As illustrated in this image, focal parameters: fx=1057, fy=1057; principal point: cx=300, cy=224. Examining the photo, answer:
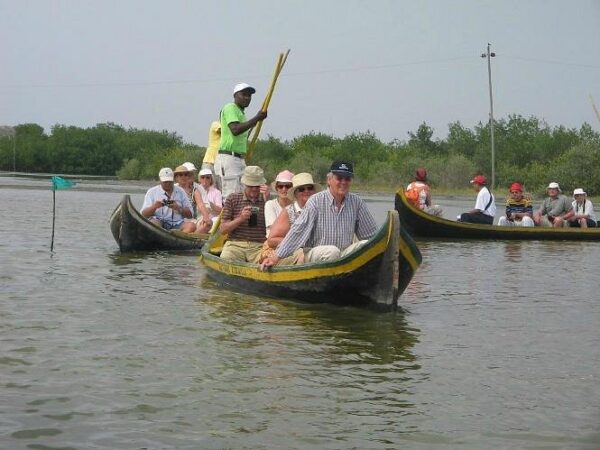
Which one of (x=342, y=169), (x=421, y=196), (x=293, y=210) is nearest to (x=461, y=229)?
(x=421, y=196)

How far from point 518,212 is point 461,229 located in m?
1.28

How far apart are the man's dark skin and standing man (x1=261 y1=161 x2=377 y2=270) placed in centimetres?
336

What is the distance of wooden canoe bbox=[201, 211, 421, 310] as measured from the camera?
328 inches

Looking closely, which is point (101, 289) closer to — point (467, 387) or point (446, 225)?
point (467, 387)

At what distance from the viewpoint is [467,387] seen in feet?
20.2

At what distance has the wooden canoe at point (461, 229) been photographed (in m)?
18.4

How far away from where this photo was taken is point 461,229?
61.0 feet

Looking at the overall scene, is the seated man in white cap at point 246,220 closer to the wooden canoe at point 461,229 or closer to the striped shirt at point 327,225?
the striped shirt at point 327,225

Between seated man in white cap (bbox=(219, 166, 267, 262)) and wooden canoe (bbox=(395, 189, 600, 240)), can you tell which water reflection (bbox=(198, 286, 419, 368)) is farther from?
wooden canoe (bbox=(395, 189, 600, 240))

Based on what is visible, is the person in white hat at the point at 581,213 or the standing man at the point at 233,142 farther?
the person in white hat at the point at 581,213

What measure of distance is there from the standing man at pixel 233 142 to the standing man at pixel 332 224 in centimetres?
344

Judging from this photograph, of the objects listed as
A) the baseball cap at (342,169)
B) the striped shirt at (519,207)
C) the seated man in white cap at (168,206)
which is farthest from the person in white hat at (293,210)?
the striped shirt at (519,207)

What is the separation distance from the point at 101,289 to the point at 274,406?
16.1 feet

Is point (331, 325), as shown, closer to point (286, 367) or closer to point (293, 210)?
point (293, 210)
